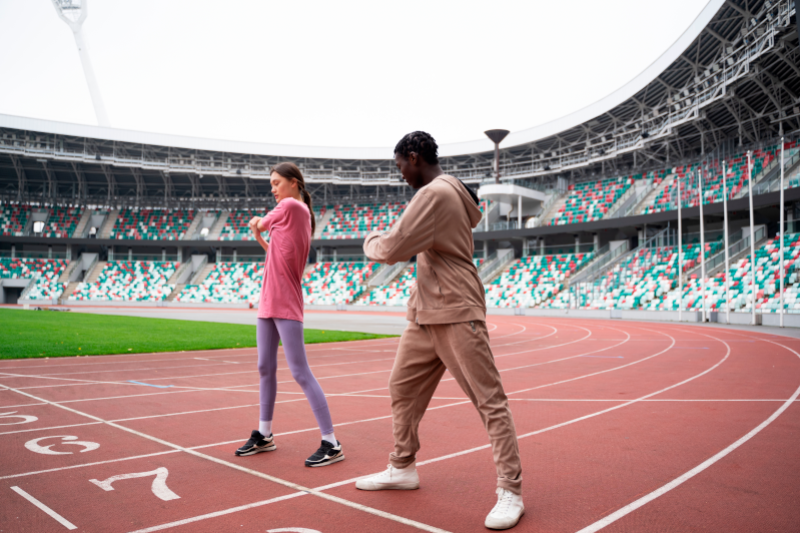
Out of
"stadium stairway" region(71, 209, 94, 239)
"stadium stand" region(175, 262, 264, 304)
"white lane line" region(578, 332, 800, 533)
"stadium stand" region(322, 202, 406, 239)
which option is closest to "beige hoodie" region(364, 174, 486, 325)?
"white lane line" region(578, 332, 800, 533)

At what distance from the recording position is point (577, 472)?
12.6ft

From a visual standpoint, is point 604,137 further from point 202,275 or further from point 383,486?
point 383,486

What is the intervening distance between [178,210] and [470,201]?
57659 millimetres

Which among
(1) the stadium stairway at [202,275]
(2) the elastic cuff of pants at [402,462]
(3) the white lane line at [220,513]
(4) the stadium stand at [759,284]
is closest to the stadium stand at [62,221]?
(1) the stadium stairway at [202,275]

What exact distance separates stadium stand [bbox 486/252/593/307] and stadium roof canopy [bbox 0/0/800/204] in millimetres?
7957

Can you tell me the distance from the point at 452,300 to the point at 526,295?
35396mm

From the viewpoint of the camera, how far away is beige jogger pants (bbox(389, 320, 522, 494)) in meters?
2.96

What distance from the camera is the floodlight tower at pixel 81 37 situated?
219ft

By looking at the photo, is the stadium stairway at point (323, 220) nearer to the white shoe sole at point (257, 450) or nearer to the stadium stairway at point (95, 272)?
the stadium stairway at point (95, 272)

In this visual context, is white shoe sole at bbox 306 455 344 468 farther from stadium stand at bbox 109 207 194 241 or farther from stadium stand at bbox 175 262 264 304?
stadium stand at bbox 109 207 194 241

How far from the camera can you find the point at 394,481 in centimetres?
340

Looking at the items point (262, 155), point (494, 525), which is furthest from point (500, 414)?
point (262, 155)

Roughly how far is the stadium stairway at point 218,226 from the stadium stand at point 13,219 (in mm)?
16474

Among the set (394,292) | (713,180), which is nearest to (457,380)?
(713,180)
